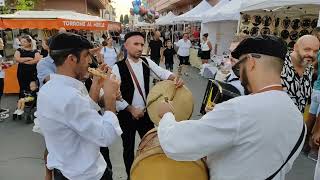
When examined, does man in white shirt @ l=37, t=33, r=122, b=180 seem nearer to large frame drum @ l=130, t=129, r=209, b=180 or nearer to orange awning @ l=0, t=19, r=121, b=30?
large frame drum @ l=130, t=129, r=209, b=180

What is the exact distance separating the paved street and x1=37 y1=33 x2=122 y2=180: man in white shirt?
8.21 ft

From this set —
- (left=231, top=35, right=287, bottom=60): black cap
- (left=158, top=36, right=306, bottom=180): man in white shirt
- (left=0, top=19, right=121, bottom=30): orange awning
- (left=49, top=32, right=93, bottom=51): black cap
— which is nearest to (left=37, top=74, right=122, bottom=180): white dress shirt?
(left=49, top=32, right=93, bottom=51): black cap

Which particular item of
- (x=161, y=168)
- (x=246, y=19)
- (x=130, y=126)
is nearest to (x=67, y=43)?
(x=161, y=168)

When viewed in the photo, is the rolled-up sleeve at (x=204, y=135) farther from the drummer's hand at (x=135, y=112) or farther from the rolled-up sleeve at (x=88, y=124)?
the drummer's hand at (x=135, y=112)

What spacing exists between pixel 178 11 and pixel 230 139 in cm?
4657

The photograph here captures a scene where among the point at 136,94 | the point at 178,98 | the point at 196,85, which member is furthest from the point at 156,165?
the point at 196,85

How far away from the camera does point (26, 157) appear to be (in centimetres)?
547

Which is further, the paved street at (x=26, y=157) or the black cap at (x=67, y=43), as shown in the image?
the paved street at (x=26, y=157)

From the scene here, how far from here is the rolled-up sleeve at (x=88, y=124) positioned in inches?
82.0

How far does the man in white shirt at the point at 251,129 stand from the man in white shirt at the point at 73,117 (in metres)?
0.57

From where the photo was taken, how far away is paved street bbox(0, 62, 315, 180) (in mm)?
4812

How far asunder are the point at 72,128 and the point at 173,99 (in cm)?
150

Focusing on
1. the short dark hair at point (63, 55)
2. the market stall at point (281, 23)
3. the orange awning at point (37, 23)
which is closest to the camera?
the short dark hair at point (63, 55)

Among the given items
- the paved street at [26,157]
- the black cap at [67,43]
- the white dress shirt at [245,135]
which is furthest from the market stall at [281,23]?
the white dress shirt at [245,135]
